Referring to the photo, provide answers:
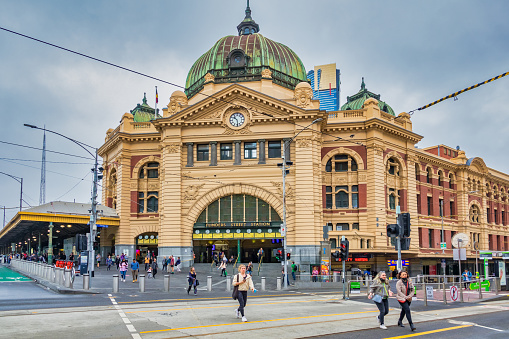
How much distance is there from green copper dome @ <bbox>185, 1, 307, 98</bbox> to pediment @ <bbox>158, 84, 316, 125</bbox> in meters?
7.62

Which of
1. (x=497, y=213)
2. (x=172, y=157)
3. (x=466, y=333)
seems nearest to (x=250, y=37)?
(x=172, y=157)

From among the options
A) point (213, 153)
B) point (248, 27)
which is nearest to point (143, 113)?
point (248, 27)

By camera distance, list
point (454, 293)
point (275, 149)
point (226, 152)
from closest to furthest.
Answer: point (454, 293) < point (275, 149) < point (226, 152)

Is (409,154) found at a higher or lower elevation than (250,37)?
lower

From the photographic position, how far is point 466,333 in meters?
15.5

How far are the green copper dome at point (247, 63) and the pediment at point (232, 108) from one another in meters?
7.62

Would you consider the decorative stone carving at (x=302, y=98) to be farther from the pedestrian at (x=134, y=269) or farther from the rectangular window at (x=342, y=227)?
the pedestrian at (x=134, y=269)

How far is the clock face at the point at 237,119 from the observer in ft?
168

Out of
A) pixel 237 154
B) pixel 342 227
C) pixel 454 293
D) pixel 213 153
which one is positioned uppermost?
pixel 213 153

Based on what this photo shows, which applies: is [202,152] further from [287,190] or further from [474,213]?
[474,213]

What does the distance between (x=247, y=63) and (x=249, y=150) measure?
1266cm

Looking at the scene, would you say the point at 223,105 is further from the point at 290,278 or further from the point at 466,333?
the point at 466,333

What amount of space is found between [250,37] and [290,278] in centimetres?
3125

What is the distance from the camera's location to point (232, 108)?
51.3m
